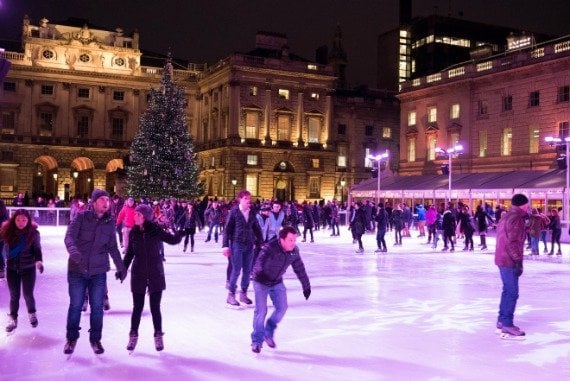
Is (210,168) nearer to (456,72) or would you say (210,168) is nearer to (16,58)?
(16,58)

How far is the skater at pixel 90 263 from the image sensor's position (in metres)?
6.75

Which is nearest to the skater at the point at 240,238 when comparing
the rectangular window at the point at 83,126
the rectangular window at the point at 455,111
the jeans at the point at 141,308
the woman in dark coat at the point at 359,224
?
the jeans at the point at 141,308

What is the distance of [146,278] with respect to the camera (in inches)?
276

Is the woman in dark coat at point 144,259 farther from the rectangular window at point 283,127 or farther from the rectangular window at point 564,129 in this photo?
the rectangular window at point 283,127

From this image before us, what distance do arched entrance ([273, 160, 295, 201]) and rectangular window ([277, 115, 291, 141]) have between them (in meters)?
2.65

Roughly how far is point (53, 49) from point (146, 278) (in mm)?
62002

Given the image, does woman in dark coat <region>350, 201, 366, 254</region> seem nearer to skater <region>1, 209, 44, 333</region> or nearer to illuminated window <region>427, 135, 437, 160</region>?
skater <region>1, 209, 44, 333</region>

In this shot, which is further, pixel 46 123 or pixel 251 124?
pixel 46 123

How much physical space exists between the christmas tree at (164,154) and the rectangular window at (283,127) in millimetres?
21742

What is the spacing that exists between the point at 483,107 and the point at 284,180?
22.6 metres

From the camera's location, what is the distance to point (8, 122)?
6316 centimetres

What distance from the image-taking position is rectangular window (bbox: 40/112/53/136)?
64188 mm

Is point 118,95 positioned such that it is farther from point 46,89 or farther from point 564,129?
point 564,129

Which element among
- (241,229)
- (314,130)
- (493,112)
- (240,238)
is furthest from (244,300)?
(314,130)
